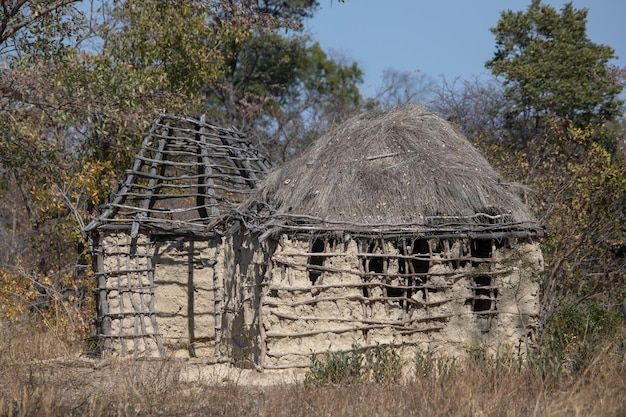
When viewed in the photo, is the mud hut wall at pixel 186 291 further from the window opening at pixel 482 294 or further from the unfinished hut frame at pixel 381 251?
the window opening at pixel 482 294

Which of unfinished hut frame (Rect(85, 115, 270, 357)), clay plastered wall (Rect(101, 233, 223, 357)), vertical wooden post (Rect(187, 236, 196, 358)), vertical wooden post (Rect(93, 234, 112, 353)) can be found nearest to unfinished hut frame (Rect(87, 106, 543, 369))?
unfinished hut frame (Rect(85, 115, 270, 357))

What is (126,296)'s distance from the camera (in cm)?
1196

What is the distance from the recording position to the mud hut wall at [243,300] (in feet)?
32.4

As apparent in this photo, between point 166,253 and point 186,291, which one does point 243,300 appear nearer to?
Answer: point 186,291

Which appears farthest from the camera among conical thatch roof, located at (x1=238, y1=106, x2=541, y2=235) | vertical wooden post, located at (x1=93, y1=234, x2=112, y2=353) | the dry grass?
vertical wooden post, located at (x1=93, y1=234, x2=112, y2=353)

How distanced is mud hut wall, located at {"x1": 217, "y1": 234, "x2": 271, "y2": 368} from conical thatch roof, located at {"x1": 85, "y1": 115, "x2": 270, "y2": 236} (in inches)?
26.6

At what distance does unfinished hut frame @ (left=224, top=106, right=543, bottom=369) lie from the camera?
9570 millimetres

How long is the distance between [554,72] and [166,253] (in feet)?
31.0

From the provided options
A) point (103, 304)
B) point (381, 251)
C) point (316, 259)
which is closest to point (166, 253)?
point (103, 304)

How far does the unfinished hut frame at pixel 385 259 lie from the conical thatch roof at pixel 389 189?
0.05 ft

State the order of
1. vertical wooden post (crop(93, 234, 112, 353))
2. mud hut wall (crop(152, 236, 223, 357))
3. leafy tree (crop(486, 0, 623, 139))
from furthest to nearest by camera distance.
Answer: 1. leafy tree (crop(486, 0, 623, 139))
2. mud hut wall (crop(152, 236, 223, 357))
3. vertical wooden post (crop(93, 234, 112, 353))

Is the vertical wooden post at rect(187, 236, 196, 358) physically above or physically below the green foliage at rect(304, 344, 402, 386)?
above

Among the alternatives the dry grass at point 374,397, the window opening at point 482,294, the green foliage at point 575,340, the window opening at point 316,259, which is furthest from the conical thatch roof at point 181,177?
the green foliage at point 575,340

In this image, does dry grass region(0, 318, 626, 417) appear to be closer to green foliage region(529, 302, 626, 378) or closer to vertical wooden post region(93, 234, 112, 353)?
green foliage region(529, 302, 626, 378)
